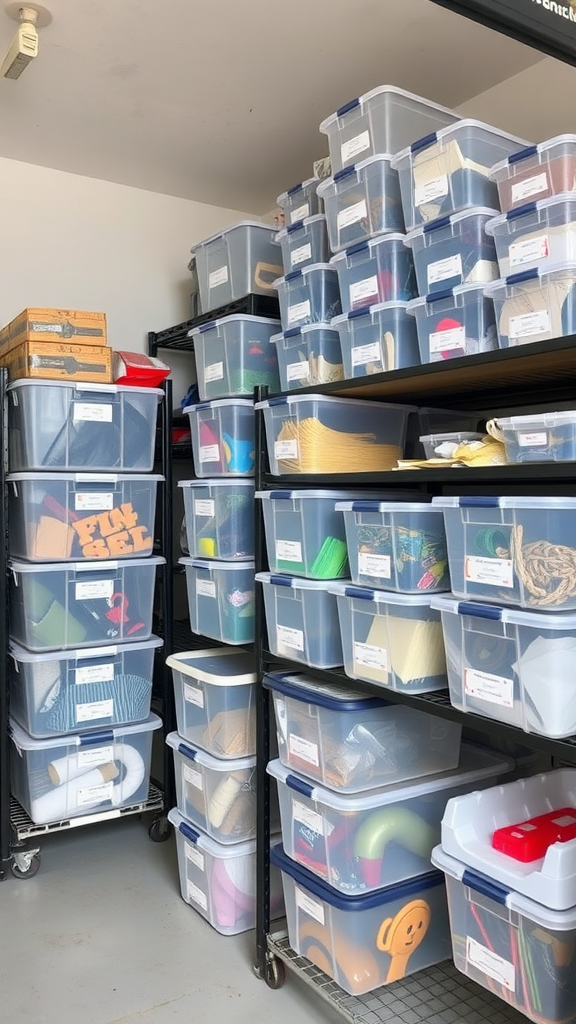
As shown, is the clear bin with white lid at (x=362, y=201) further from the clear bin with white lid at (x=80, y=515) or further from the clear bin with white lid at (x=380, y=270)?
the clear bin with white lid at (x=80, y=515)

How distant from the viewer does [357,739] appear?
1.83 metres

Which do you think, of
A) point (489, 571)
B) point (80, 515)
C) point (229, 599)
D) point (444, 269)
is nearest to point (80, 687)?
point (80, 515)

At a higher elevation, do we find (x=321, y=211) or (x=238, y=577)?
(x=321, y=211)

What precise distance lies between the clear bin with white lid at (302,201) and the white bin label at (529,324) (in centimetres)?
83

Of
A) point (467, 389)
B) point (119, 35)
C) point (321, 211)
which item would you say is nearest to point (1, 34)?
point (119, 35)

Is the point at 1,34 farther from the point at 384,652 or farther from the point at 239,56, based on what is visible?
the point at 384,652

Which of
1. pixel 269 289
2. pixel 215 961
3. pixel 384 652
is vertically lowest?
pixel 215 961

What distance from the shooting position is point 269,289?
8.23ft

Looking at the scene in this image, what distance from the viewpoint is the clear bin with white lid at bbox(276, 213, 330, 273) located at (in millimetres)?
2104

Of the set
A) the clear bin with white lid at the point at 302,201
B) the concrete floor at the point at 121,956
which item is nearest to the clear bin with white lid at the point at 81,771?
the concrete floor at the point at 121,956

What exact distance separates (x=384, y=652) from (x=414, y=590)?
154 mm

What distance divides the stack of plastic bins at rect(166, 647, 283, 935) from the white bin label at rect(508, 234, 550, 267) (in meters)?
1.32

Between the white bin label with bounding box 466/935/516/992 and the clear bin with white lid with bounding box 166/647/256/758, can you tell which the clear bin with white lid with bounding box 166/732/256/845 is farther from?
the white bin label with bounding box 466/935/516/992

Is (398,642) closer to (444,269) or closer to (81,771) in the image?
(444,269)
